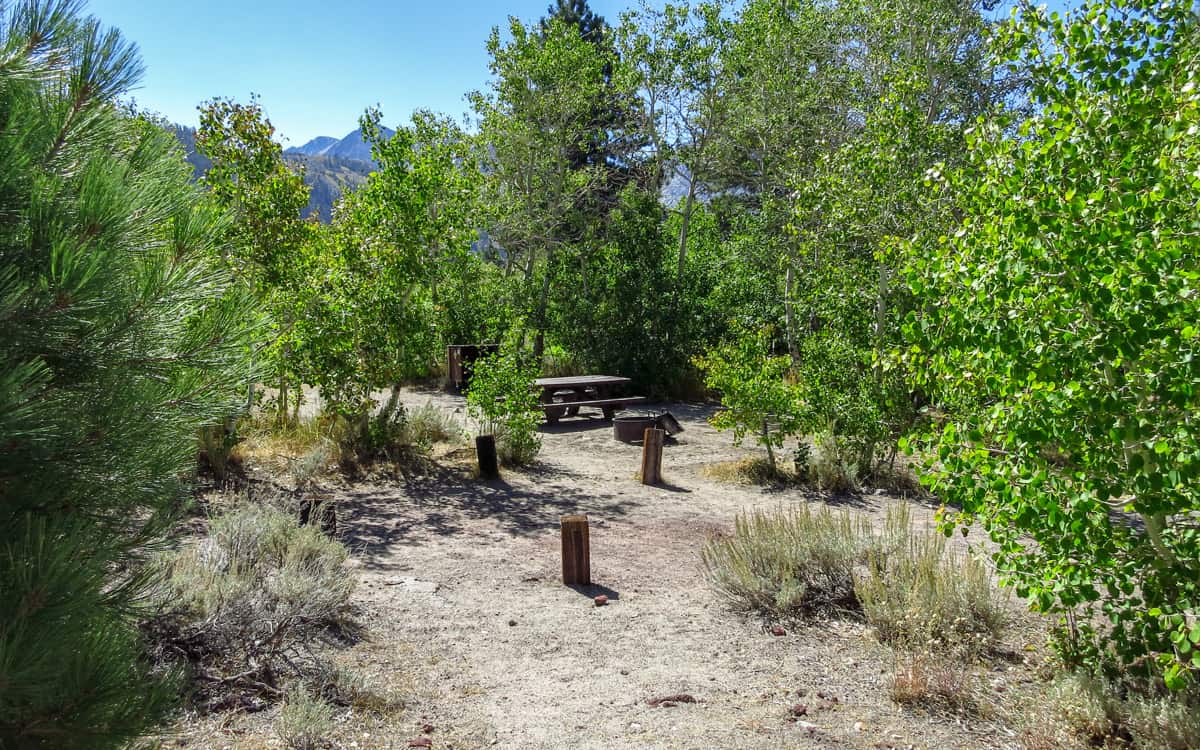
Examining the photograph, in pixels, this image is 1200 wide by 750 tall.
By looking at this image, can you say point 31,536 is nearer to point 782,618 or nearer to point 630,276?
point 782,618

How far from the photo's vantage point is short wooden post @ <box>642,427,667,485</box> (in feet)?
27.7

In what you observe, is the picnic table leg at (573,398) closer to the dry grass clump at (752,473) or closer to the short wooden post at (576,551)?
the dry grass clump at (752,473)

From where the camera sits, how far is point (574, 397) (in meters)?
12.8

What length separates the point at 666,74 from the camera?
14.5 meters

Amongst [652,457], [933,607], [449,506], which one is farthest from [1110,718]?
[652,457]

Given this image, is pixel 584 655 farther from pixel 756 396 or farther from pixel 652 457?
pixel 756 396

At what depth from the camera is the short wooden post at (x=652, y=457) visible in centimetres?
845

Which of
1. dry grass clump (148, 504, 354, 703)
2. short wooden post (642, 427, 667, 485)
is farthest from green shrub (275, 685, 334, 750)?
short wooden post (642, 427, 667, 485)

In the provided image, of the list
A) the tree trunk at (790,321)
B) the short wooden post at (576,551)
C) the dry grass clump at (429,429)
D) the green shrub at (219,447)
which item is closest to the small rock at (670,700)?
the short wooden post at (576,551)

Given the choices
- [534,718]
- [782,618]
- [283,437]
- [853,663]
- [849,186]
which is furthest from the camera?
[283,437]

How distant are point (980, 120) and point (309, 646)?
3948mm

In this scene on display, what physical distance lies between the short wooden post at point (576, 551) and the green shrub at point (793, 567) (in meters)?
0.81

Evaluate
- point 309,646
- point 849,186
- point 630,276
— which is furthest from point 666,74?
point 309,646

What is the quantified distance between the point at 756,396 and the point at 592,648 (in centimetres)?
467
